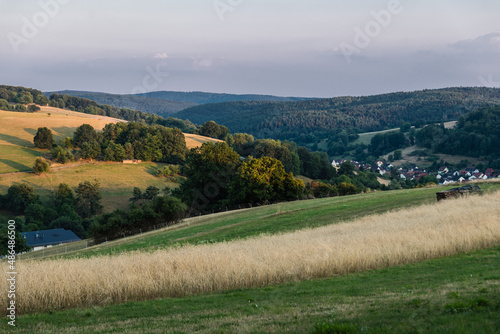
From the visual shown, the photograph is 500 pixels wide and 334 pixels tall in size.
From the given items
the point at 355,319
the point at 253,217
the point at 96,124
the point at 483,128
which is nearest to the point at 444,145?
the point at 483,128

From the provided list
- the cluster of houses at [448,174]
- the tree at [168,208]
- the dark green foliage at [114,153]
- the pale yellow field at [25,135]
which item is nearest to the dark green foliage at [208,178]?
the tree at [168,208]

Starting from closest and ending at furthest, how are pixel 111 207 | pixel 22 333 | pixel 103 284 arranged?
1. pixel 22 333
2. pixel 103 284
3. pixel 111 207

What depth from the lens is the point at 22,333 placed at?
1012 cm

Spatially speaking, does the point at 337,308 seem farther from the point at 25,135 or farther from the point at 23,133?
the point at 23,133

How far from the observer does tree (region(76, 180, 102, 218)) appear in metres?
86.0

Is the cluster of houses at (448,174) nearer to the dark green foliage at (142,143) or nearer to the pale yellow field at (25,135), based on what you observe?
the dark green foliage at (142,143)

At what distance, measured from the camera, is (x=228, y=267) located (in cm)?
1494

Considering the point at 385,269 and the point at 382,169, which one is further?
the point at 382,169

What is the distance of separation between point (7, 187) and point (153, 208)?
4502 centimetres

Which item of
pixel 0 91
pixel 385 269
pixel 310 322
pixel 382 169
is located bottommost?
pixel 382 169

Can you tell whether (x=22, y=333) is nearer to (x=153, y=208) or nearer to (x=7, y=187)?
(x=153, y=208)

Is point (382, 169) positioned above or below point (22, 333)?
below

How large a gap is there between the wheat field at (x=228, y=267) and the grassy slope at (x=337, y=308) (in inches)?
29.1

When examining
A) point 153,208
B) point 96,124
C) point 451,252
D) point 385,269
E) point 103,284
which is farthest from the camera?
point 96,124
